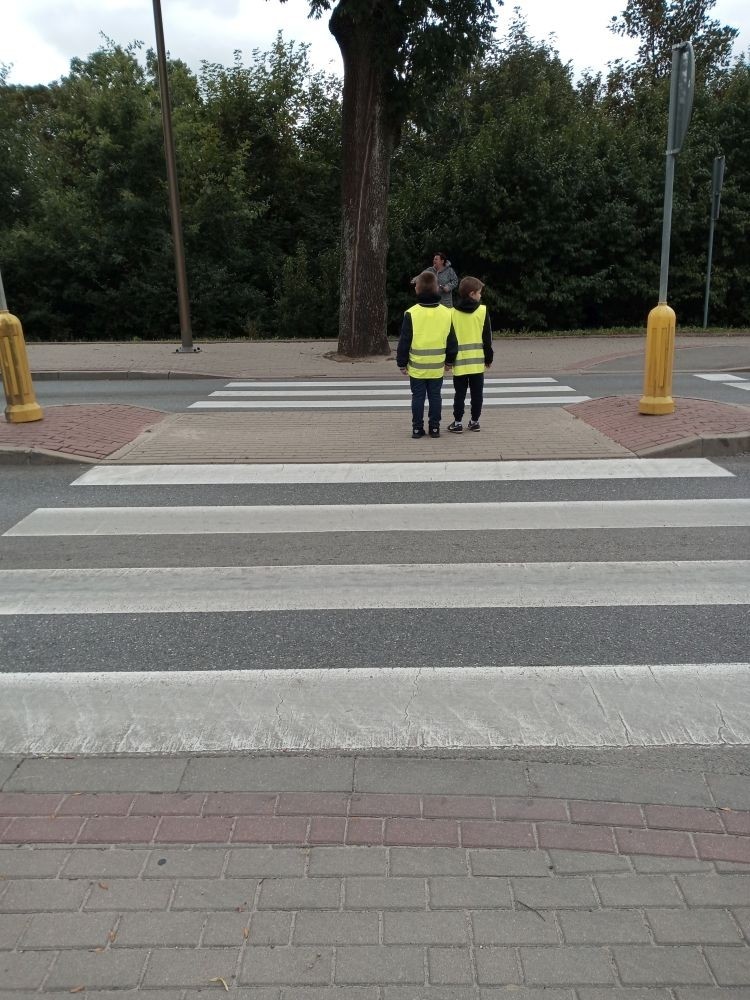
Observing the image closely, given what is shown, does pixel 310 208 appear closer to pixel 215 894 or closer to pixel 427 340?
pixel 427 340

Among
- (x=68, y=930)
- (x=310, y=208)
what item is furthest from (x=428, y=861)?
(x=310, y=208)

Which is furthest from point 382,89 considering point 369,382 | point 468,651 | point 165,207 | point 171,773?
point 171,773

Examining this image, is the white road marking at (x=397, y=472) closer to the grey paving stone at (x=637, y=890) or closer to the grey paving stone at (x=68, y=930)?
the grey paving stone at (x=637, y=890)

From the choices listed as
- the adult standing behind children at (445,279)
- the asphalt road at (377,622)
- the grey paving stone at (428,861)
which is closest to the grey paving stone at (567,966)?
the grey paving stone at (428,861)

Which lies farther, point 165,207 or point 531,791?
point 165,207

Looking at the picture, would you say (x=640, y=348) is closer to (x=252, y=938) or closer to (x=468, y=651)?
(x=468, y=651)

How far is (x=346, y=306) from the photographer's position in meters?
15.8

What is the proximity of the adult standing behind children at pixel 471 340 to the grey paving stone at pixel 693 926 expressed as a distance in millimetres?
6930

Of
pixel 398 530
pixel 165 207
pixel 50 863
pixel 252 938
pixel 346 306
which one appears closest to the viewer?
pixel 252 938

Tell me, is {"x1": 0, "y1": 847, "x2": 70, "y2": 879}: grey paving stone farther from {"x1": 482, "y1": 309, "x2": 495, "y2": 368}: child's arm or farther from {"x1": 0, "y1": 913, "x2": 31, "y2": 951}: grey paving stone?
{"x1": 482, "y1": 309, "x2": 495, "y2": 368}: child's arm

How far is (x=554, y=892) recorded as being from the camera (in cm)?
274

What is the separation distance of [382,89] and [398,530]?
10870 millimetres

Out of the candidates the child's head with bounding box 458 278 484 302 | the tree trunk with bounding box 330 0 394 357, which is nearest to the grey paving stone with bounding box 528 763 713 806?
the child's head with bounding box 458 278 484 302

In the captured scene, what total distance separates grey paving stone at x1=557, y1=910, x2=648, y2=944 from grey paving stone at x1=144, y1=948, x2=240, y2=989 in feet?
3.27
